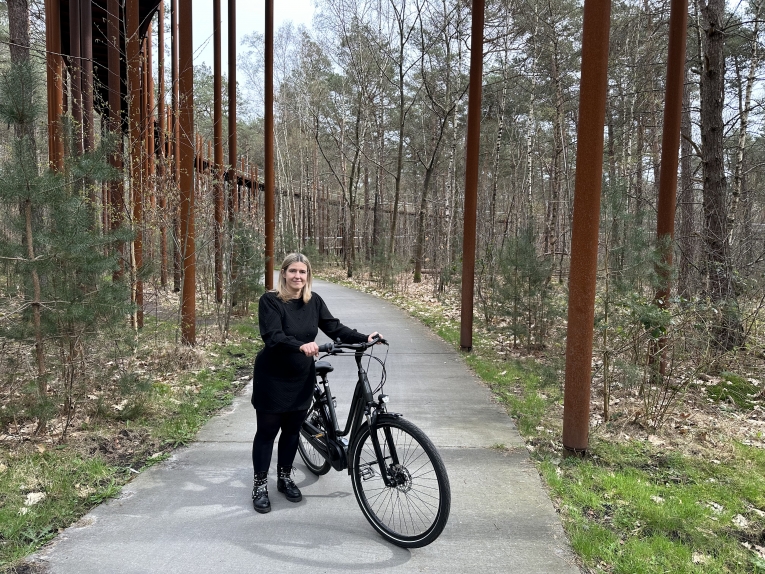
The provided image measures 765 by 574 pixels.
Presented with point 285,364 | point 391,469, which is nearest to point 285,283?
point 285,364

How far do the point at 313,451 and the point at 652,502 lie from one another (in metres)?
2.42

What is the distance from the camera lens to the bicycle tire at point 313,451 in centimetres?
396

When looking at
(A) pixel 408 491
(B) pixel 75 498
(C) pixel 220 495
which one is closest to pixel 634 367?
(A) pixel 408 491

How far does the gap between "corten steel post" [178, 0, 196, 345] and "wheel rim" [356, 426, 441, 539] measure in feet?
17.9

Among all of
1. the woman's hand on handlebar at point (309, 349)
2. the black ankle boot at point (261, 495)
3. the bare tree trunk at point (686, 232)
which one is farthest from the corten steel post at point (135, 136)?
the bare tree trunk at point (686, 232)

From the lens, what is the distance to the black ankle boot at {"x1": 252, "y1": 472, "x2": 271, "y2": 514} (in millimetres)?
3686

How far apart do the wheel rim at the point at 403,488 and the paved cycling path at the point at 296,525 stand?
127 millimetres

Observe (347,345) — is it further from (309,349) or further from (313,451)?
(313,451)

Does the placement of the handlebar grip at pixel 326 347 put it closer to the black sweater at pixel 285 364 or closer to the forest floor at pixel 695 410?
the black sweater at pixel 285 364

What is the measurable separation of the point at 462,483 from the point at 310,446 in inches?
46.4

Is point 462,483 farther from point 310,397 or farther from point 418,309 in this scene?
point 418,309

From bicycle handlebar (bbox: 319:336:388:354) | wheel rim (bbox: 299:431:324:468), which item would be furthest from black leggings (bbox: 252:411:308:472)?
bicycle handlebar (bbox: 319:336:388:354)

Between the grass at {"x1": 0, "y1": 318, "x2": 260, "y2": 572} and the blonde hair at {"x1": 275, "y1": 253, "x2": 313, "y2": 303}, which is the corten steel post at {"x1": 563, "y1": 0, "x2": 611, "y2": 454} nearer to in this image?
the blonde hair at {"x1": 275, "y1": 253, "x2": 313, "y2": 303}

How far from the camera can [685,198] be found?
42.9 feet
